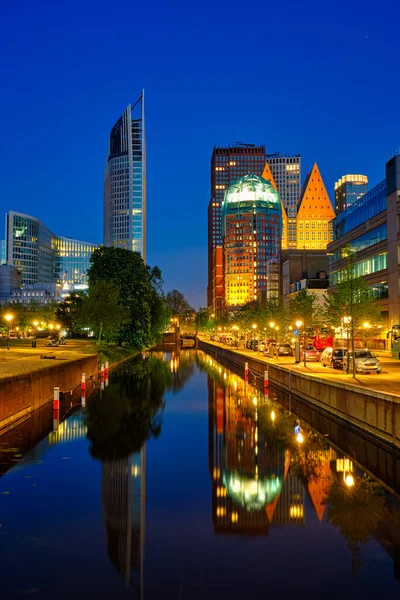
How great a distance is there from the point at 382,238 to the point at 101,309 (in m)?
38.3

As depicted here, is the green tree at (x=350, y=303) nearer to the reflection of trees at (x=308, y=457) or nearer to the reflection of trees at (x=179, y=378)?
the reflection of trees at (x=308, y=457)

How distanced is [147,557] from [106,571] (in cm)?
106

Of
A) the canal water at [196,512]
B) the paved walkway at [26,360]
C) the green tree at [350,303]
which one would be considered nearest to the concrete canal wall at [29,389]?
the paved walkway at [26,360]

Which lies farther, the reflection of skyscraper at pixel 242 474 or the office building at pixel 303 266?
the office building at pixel 303 266

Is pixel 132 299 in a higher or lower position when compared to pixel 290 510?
higher

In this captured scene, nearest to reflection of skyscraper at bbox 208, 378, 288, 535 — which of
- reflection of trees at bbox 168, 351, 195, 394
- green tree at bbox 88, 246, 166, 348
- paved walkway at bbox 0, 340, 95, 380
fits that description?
paved walkway at bbox 0, 340, 95, 380

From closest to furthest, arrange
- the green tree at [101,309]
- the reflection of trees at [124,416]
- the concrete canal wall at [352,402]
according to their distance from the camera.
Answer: the concrete canal wall at [352,402] → the reflection of trees at [124,416] → the green tree at [101,309]

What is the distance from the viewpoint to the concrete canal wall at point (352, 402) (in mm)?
23000

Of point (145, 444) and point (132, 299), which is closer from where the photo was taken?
point (145, 444)

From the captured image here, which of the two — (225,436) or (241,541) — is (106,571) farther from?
(225,436)

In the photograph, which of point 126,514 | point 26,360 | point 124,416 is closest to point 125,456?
point 126,514

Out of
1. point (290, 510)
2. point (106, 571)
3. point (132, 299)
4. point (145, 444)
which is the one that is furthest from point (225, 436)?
point (132, 299)

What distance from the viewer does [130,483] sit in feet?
64.4

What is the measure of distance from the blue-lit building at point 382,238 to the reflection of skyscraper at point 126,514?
48.0 metres
